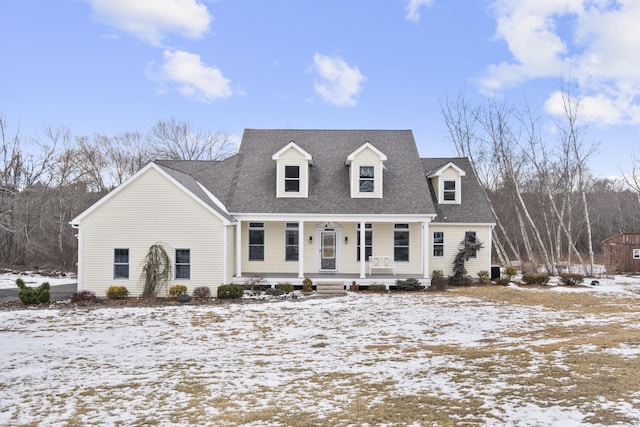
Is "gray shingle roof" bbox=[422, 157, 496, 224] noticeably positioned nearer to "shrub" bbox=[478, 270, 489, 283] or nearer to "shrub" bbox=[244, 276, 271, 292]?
"shrub" bbox=[478, 270, 489, 283]

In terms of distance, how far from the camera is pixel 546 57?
26016 millimetres

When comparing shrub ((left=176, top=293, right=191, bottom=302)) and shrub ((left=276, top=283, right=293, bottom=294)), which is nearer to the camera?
shrub ((left=176, top=293, right=191, bottom=302))

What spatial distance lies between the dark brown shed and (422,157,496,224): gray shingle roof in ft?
34.6

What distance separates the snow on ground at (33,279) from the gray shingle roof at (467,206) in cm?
1924

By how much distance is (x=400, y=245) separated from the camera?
21203mm

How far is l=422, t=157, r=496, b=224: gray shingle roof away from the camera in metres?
21.4

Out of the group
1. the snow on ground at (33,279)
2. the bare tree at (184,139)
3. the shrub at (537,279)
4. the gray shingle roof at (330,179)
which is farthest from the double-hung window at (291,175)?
the bare tree at (184,139)

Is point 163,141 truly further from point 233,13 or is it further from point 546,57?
point 546,57

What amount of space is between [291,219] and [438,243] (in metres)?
7.33

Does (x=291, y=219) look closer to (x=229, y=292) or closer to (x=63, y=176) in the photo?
(x=229, y=292)

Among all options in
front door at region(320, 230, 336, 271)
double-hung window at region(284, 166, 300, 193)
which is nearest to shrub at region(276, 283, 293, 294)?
front door at region(320, 230, 336, 271)

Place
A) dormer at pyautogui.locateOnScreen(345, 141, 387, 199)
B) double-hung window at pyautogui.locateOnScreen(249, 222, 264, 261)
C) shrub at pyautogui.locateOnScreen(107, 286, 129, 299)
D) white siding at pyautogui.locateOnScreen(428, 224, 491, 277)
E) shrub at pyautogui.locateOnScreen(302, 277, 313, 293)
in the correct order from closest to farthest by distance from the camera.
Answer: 1. shrub at pyautogui.locateOnScreen(107, 286, 129, 299)
2. shrub at pyautogui.locateOnScreen(302, 277, 313, 293)
3. dormer at pyautogui.locateOnScreen(345, 141, 387, 199)
4. double-hung window at pyautogui.locateOnScreen(249, 222, 264, 261)
5. white siding at pyautogui.locateOnScreen(428, 224, 491, 277)

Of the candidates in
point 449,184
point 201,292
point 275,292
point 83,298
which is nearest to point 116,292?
point 83,298

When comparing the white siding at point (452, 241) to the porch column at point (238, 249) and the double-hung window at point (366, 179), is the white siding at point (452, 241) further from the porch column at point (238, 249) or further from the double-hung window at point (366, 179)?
the porch column at point (238, 249)
